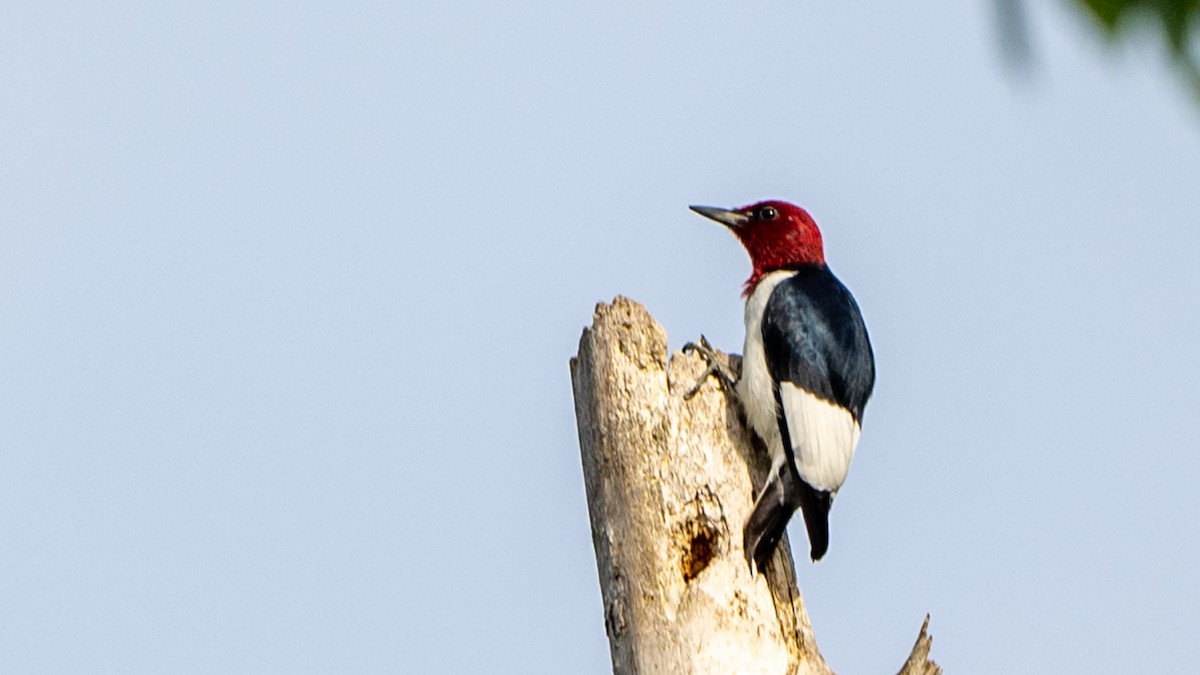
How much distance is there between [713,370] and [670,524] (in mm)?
626

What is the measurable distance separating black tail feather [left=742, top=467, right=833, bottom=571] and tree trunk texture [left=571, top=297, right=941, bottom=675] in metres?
0.04

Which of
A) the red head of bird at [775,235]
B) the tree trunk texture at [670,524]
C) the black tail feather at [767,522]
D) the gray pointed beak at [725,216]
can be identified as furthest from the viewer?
the gray pointed beak at [725,216]

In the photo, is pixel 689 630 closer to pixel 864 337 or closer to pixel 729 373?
pixel 729 373

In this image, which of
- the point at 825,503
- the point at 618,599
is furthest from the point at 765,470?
the point at 618,599

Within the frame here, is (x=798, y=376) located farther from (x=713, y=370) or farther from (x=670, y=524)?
(x=670, y=524)

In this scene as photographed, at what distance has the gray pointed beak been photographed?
588cm

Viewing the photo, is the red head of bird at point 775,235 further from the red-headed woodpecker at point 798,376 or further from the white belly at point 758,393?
the white belly at point 758,393

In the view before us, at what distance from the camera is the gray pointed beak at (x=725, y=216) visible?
5879 mm

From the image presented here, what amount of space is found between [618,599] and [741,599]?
33 cm

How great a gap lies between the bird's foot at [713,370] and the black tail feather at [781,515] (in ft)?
0.98

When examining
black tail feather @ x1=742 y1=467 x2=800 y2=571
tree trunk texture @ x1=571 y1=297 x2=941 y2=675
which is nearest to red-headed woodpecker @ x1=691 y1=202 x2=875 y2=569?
black tail feather @ x1=742 y1=467 x2=800 y2=571

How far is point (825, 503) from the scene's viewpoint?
170 inches

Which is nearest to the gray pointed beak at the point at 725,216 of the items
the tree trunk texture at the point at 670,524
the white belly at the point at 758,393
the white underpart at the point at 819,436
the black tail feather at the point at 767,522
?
the white belly at the point at 758,393

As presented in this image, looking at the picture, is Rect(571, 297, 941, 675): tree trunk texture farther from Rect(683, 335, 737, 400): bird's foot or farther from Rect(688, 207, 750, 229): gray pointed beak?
Rect(688, 207, 750, 229): gray pointed beak
